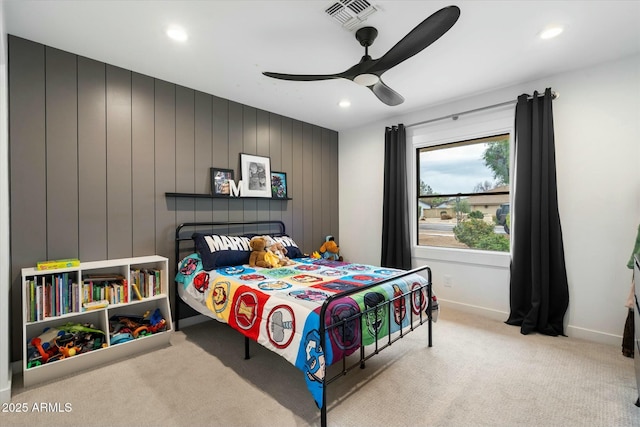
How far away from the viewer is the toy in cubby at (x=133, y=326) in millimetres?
2501

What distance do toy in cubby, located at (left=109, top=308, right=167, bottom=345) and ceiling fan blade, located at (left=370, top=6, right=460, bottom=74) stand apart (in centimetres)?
283

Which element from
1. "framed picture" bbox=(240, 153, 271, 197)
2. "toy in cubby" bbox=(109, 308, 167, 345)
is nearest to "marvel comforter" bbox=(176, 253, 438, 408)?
"toy in cubby" bbox=(109, 308, 167, 345)

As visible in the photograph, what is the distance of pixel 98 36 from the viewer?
2.30 m

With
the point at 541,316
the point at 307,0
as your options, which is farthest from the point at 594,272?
the point at 307,0

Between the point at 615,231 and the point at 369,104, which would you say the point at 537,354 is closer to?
the point at 615,231

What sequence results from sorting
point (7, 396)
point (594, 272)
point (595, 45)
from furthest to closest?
1. point (594, 272)
2. point (595, 45)
3. point (7, 396)

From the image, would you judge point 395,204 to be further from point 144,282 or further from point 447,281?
point 144,282

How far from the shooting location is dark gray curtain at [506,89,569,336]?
9.52 ft

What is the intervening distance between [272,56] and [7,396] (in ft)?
10.1

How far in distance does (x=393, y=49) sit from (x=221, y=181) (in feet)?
7.79

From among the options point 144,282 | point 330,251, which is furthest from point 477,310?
point 144,282

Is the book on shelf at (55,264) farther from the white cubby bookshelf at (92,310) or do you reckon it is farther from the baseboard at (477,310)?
the baseboard at (477,310)

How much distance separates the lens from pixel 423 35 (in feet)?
5.62

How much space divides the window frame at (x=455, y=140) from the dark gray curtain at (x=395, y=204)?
0.12m
